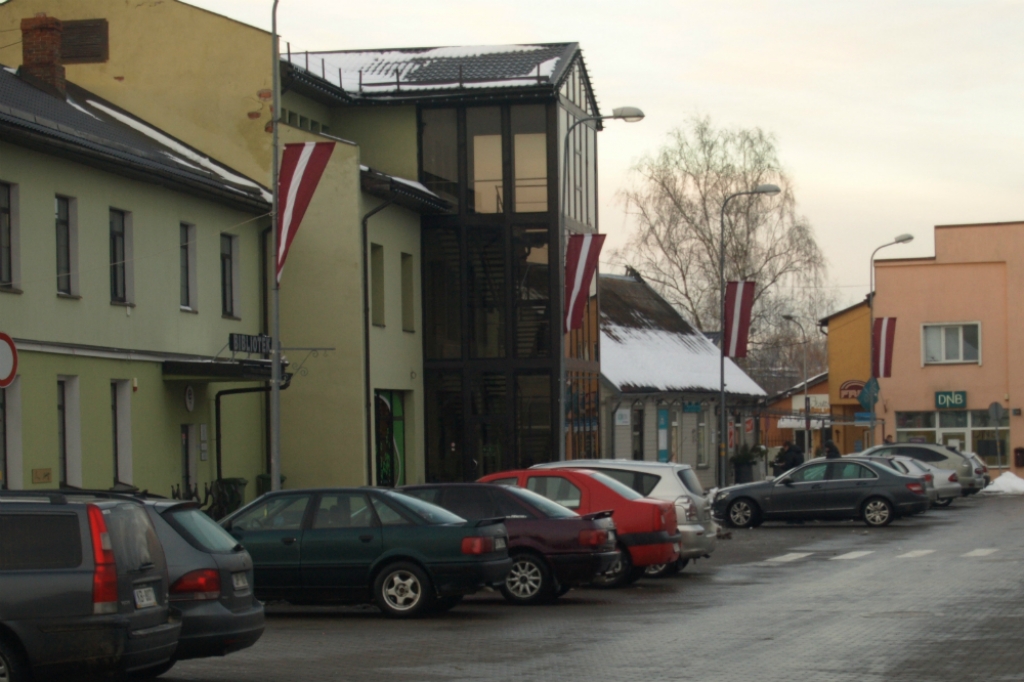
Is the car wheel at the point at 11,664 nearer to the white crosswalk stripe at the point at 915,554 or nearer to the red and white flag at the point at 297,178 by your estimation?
the red and white flag at the point at 297,178

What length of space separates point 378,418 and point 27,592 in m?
23.6

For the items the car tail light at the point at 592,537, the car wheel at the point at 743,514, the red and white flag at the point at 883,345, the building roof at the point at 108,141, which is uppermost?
the building roof at the point at 108,141

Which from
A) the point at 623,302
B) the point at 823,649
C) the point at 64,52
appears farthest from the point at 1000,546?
the point at 623,302

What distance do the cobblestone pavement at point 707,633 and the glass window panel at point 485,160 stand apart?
1503 cm

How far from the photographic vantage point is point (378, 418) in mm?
33375

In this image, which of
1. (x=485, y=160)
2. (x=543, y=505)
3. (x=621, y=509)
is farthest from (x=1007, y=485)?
(x=543, y=505)

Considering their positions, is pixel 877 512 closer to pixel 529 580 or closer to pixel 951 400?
pixel 529 580

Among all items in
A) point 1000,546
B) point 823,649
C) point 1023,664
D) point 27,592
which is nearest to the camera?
point 27,592

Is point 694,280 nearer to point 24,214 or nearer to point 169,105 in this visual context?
point 169,105

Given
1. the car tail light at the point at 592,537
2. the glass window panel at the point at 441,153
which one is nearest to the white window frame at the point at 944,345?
the glass window panel at the point at 441,153

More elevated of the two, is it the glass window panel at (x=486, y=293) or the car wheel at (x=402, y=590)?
the glass window panel at (x=486, y=293)

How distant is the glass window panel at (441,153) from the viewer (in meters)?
→ 35.8

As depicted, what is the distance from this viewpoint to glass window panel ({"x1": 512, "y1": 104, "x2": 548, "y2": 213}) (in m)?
35.5

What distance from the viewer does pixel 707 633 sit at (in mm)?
14383
